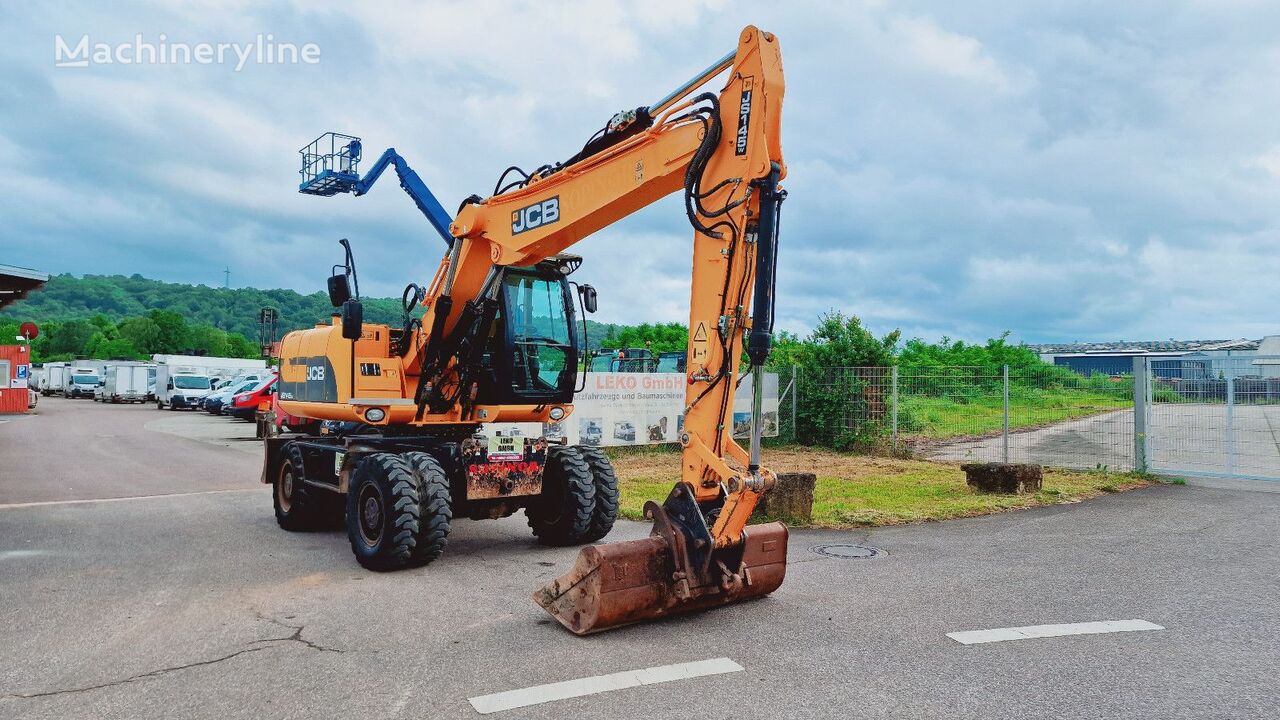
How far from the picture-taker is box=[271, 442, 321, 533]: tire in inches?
373

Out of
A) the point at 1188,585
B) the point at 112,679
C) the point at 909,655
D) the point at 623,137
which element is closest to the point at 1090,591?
the point at 1188,585

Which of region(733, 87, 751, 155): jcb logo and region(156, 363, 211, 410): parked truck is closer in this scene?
region(733, 87, 751, 155): jcb logo

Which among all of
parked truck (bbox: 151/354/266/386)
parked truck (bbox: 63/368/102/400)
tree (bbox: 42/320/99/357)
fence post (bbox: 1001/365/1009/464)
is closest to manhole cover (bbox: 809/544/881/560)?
fence post (bbox: 1001/365/1009/464)

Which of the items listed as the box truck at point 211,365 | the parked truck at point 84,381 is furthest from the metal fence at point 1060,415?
the parked truck at point 84,381

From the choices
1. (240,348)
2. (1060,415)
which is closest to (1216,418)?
(1060,415)

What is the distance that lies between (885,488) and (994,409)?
466cm

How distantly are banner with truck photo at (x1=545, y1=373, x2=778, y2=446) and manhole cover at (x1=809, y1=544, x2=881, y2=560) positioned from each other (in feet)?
22.9

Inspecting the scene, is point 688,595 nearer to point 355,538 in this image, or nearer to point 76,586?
point 355,538

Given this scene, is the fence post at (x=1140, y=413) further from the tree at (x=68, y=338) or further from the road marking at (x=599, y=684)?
the tree at (x=68, y=338)

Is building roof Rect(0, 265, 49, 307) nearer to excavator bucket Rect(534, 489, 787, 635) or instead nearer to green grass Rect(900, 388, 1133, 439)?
excavator bucket Rect(534, 489, 787, 635)

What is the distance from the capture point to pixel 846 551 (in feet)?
27.1

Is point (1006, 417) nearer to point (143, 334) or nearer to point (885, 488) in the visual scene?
point (885, 488)

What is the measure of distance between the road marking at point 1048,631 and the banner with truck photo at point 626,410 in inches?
391

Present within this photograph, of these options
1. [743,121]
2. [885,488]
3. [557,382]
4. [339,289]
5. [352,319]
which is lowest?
[885,488]
